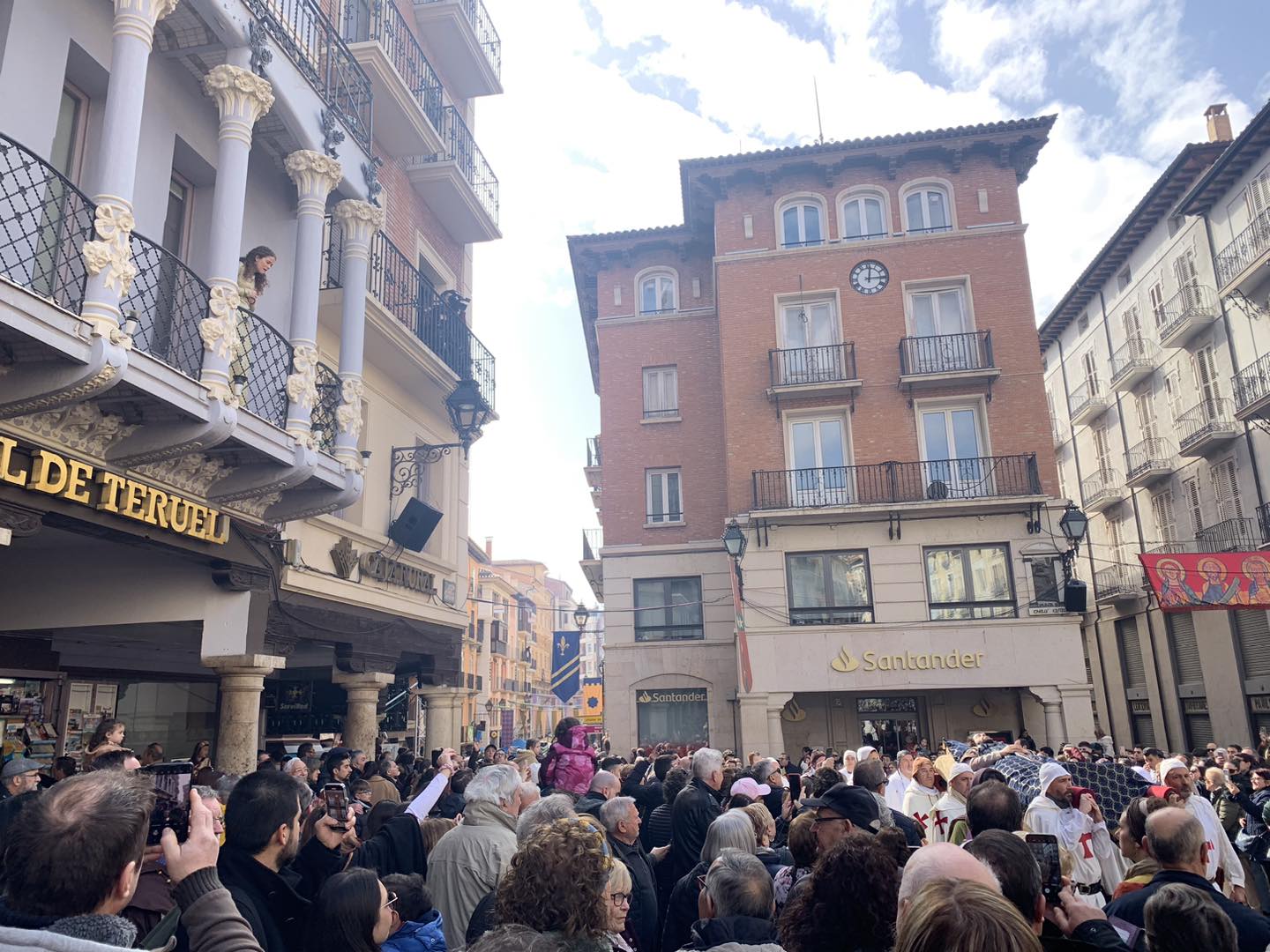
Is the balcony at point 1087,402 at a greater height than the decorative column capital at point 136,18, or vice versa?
the balcony at point 1087,402

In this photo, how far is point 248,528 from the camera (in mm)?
10297

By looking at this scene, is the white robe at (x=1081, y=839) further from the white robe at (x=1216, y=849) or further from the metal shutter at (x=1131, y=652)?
the metal shutter at (x=1131, y=652)

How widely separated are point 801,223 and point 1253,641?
1692 centimetres

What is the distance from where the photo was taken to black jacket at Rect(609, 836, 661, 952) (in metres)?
5.11

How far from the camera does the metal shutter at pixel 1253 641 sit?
24.3m

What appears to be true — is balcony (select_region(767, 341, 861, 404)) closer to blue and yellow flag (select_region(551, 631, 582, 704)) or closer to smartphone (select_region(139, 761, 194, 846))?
blue and yellow flag (select_region(551, 631, 582, 704))

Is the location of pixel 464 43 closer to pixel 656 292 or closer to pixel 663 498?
pixel 656 292

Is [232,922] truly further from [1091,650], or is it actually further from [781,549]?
[1091,650]

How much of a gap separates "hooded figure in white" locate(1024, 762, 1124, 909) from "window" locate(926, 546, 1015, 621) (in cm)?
1660

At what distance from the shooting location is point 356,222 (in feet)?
40.4

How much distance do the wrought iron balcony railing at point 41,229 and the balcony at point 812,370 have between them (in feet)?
60.4

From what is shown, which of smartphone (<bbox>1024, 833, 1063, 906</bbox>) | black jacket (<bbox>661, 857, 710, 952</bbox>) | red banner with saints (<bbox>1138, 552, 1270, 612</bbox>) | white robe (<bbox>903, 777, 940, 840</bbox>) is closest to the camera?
smartphone (<bbox>1024, 833, 1063, 906</bbox>)

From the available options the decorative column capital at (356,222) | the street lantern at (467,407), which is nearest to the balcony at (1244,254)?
the street lantern at (467,407)

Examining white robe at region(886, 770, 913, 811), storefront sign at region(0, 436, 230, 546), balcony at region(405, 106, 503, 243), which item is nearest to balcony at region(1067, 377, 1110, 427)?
balcony at region(405, 106, 503, 243)
